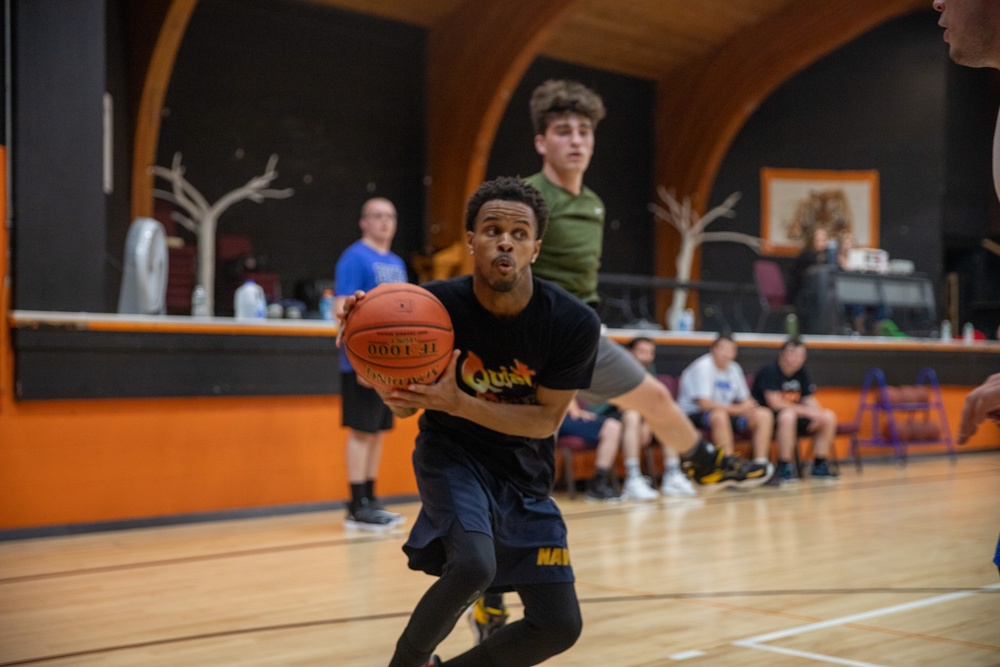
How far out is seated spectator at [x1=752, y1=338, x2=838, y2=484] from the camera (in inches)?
340

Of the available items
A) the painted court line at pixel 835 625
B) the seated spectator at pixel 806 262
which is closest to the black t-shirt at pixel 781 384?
the seated spectator at pixel 806 262

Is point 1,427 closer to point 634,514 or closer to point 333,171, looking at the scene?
point 634,514

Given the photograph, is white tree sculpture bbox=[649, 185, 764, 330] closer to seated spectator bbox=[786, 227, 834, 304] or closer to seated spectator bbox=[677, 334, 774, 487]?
seated spectator bbox=[786, 227, 834, 304]

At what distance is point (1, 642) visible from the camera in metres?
3.29

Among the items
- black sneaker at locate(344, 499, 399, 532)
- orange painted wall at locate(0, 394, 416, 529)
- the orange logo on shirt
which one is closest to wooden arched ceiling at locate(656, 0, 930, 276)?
orange painted wall at locate(0, 394, 416, 529)

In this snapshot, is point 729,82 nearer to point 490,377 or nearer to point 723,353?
point 723,353

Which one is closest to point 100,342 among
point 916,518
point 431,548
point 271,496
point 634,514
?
point 271,496

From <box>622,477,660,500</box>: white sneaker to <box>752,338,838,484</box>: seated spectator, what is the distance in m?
1.58

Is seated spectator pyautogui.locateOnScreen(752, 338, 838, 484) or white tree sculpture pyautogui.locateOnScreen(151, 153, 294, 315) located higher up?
white tree sculpture pyautogui.locateOnScreen(151, 153, 294, 315)

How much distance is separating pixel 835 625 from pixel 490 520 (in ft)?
5.51

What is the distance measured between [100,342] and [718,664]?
3.96 meters

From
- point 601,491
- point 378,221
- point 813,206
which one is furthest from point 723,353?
point 813,206

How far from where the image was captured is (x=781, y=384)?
8.82 meters

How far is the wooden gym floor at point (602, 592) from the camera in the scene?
3.21 metres
